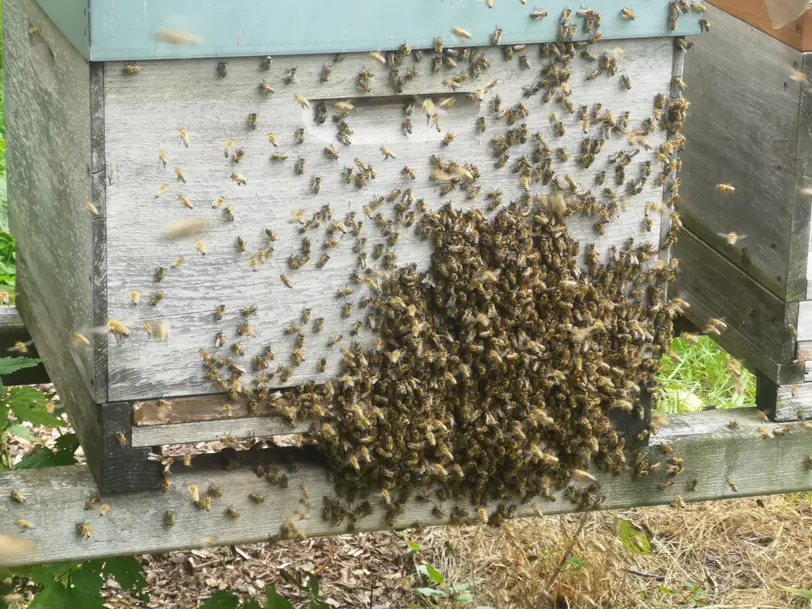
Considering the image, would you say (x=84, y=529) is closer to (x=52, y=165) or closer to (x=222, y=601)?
(x=222, y=601)

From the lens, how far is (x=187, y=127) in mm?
2354

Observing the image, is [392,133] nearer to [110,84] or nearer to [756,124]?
[110,84]

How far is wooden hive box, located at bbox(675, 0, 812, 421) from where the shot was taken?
2986 mm

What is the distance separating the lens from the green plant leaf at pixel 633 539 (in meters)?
4.12

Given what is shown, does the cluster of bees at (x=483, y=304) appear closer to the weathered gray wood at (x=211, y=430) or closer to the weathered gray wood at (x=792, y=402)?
the weathered gray wood at (x=211, y=430)

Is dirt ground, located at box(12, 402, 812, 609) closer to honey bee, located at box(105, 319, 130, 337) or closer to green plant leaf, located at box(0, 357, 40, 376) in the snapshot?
green plant leaf, located at box(0, 357, 40, 376)

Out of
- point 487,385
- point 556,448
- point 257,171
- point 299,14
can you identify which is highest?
point 299,14

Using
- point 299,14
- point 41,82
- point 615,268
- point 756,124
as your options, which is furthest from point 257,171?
point 756,124

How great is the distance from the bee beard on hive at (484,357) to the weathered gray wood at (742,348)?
1.70 ft

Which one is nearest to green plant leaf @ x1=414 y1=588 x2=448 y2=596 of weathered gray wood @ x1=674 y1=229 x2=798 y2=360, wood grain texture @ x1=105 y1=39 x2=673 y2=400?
weathered gray wood @ x1=674 y1=229 x2=798 y2=360

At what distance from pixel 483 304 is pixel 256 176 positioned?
2.02 feet

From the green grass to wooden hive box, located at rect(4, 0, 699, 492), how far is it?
2514mm

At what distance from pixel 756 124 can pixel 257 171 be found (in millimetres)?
1501

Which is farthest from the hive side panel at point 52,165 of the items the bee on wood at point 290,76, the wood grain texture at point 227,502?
the bee on wood at point 290,76
